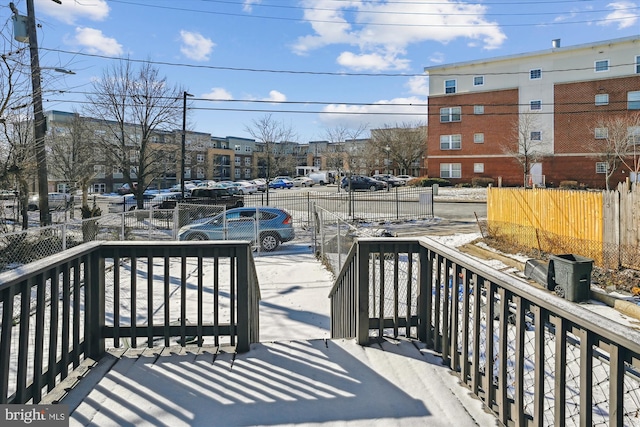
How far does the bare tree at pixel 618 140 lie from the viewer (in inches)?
1265

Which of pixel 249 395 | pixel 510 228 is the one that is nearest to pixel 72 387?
pixel 249 395

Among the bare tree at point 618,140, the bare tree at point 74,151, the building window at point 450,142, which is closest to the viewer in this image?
the bare tree at point 74,151

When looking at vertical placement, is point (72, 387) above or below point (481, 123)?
below

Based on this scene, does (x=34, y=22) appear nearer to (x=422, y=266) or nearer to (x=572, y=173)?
(x=422, y=266)

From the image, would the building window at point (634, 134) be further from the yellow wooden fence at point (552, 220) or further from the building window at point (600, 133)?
the yellow wooden fence at point (552, 220)

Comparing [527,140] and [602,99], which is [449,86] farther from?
[602,99]

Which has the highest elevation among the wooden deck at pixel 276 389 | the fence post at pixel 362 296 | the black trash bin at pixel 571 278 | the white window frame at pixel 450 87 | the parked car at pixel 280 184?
the white window frame at pixel 450 87

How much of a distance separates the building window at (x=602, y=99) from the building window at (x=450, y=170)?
12160 millimetres

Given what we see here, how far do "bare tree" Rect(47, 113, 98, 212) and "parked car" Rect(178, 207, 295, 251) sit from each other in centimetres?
1583

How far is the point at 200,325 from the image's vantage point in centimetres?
350

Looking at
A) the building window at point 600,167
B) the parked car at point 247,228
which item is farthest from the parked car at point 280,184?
the parked car at point 247,228

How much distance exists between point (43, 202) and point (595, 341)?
1378 cm

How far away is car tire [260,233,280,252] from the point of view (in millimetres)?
14055

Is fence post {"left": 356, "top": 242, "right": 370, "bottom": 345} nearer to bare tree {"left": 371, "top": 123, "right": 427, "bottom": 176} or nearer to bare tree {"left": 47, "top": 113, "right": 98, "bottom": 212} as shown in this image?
bare tree {"left": 47, "top": 113, "right": 98, "bottom": 212}
